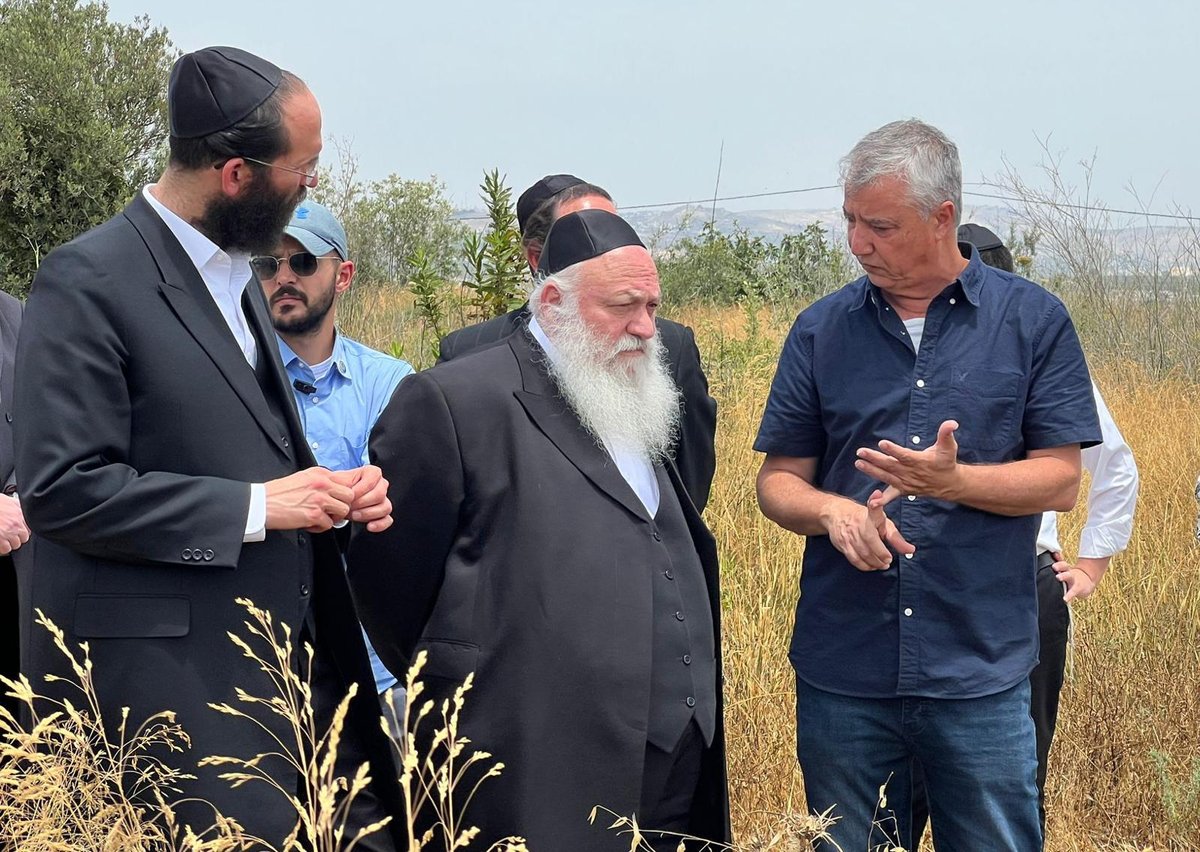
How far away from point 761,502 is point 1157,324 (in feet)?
36.1

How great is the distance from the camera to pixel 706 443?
3953 millimetres

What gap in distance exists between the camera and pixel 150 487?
2.53m

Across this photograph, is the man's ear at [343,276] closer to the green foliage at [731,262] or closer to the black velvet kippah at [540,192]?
the black velvet kippah at [540,192]

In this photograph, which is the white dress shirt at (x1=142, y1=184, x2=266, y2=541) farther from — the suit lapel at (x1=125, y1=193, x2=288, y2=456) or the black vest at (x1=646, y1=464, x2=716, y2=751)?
the black vest at (x1=646, y1=464, x2=716, y2=751)

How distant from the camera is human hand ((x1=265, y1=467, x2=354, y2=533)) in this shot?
8.66 feet

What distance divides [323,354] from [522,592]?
59.3 inches

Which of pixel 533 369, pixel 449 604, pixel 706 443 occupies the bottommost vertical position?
pixel 449 604

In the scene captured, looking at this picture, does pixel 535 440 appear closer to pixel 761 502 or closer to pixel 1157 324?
pixel 761 502

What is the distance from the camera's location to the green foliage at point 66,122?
40.6ft

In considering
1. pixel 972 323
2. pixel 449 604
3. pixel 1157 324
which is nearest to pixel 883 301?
pixel 972 323

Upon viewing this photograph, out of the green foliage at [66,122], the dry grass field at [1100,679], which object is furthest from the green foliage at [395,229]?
the dry grass field at [1100,679]

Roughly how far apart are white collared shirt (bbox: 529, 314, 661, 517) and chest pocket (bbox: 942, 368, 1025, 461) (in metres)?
0.74

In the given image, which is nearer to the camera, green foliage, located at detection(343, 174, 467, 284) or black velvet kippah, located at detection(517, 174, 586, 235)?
black velvet kippah, located at detection(517, 174, 586, 235)

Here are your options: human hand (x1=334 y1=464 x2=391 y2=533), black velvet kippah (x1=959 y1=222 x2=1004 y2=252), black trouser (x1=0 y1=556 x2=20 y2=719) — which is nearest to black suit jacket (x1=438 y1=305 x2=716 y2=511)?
human hand (x1=334 y1=464 x2=391 y2=533)
